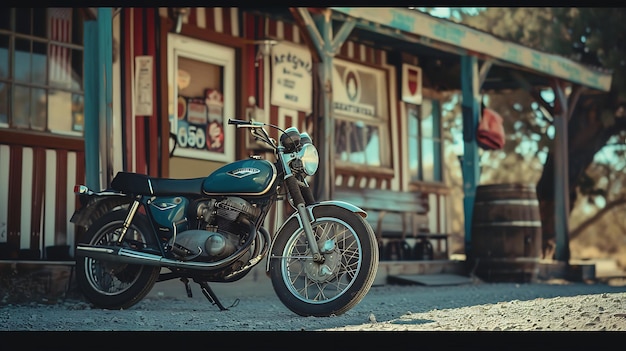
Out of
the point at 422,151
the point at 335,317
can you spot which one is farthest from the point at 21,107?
the point at 422,151

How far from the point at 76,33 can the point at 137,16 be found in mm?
587

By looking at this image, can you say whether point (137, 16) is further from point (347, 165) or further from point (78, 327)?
point (78, 327)

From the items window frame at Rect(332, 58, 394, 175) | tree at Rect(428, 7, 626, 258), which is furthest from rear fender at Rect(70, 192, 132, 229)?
tree at Rect(428, 7, 626, 258)

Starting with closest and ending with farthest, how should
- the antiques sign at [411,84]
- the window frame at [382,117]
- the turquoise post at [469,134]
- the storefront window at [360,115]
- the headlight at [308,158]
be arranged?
1. the headlight at [308,158]
2. the turquoise post at [469,134]
3. the storefront window at [360,115]
4. the window frame at [382,117]
5. the antiques sign at [411,84]

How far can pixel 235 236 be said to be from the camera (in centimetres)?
644

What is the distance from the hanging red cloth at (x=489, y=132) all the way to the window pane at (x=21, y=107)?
519 centimetres

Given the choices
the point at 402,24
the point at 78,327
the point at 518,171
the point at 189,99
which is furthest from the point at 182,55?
the point at 518,171

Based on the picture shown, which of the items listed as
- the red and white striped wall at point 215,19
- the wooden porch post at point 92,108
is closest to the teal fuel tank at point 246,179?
the wooden porch post at point 92,108

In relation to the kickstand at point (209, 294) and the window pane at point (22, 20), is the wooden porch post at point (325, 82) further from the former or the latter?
the kickstand at point (209, 294)

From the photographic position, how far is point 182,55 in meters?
9.77

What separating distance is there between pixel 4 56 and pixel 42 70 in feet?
1.19

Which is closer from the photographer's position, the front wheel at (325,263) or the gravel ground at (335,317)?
the gravel ground at (335,317)

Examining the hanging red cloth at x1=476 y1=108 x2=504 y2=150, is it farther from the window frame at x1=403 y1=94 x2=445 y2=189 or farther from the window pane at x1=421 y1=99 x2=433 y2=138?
the window pane at x1=421 y1=99 x2=433 y2=138

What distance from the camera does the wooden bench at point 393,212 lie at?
35.3ft
